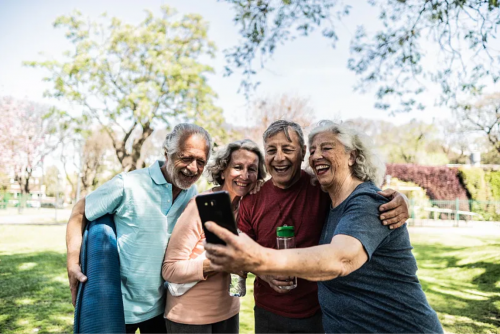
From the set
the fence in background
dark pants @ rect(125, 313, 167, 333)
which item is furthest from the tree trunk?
dark pants @ rect(125, 313, 167, 333)

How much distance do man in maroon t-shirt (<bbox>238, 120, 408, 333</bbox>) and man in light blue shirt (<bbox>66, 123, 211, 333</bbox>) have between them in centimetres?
50

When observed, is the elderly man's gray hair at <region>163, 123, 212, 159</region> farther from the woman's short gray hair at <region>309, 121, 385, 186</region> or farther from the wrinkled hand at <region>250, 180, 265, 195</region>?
the woman's short gray hair at <region>309, 121, 385, 186</region>

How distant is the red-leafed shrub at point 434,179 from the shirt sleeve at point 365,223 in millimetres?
22777

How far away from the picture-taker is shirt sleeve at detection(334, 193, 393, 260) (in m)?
1.55

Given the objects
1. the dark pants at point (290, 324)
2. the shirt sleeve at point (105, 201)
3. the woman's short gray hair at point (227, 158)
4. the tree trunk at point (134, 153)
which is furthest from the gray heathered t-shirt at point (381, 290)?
the tree trunk at point (134, 153)

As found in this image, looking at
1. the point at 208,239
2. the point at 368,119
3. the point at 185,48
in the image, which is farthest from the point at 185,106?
the point at 368,119

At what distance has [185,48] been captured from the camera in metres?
18.4

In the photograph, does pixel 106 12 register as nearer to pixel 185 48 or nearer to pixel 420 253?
pixel 185 48

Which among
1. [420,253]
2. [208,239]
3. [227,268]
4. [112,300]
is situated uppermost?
[208,239]

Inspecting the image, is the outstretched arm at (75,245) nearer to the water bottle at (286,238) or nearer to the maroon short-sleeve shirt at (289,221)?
the maroon short-sleeve shirt at (289,221)

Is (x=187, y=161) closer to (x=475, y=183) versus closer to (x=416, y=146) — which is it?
(x=475, y=183)

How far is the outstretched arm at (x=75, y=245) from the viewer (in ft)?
7.17

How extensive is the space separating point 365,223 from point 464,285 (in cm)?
756

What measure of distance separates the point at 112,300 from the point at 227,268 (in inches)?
47.0
